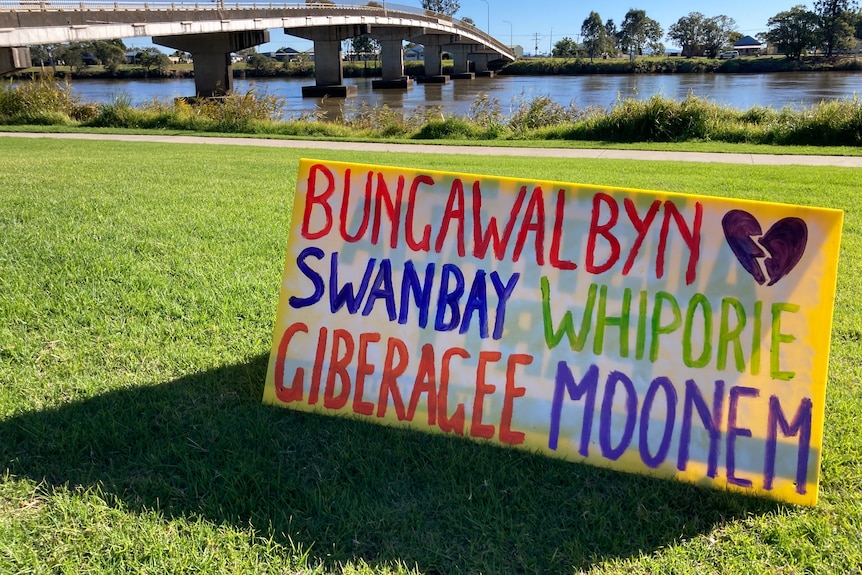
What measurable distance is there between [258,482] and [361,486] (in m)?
0.37

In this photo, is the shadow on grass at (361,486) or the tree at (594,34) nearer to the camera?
the shadow on grass at (361,486)

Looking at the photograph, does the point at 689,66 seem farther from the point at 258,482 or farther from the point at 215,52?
the point at 258,482

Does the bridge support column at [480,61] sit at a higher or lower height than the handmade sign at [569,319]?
higher

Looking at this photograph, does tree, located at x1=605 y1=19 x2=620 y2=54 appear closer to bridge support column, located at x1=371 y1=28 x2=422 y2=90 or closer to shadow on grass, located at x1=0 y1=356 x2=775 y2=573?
bridge support column, located at x1=371 y1=28 x2=422 y2=90

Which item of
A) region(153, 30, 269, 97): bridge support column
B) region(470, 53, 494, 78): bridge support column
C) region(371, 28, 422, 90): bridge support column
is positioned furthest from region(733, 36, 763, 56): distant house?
region(153, 30, 269, 97): bridge support column

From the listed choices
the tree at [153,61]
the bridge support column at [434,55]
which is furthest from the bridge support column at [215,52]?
the tree at [153,61]

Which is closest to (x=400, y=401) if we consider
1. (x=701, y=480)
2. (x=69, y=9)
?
(x=701, y=480)

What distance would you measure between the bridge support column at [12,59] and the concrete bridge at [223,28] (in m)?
0.03

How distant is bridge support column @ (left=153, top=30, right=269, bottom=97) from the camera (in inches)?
1656

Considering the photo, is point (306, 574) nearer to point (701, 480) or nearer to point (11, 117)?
point (701, 480)

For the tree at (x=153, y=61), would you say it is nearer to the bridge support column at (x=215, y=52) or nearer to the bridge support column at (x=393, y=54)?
the bridge support column at (x=393, y=54)

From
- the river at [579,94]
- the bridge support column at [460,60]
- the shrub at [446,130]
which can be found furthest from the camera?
the bridge support column at [460,60]

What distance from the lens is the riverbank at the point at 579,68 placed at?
79750 millimetres

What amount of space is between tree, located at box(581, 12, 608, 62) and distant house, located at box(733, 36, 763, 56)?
22701 mm
